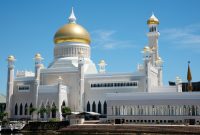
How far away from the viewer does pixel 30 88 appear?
66812 millimetres

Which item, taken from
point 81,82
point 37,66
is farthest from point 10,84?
point 81,82

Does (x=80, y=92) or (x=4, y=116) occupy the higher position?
(x=80, y=92)

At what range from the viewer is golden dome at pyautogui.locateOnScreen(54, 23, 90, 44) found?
6962cm

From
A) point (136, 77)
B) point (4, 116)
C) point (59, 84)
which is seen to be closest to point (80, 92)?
point (59, 84)

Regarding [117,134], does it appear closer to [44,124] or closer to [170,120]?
[170,120]

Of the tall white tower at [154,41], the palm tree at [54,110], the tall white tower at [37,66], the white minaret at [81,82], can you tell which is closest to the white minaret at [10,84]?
the tall white tower at [37,66]

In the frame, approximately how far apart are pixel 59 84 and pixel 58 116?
544 centimetres

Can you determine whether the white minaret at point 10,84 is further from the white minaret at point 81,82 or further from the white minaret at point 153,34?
the white minaret at point 153,34

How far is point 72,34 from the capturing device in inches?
2739

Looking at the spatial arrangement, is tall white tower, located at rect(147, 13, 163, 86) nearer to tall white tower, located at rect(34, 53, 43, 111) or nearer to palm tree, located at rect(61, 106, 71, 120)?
palm tree, located at rect(61, 106, 71, 120)

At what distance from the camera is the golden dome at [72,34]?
228 ft

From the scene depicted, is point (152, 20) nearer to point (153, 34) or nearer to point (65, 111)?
point (153, 34)

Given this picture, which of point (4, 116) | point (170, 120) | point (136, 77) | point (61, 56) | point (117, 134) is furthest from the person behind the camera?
point (61, 56)

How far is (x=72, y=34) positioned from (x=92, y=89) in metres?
12.7
